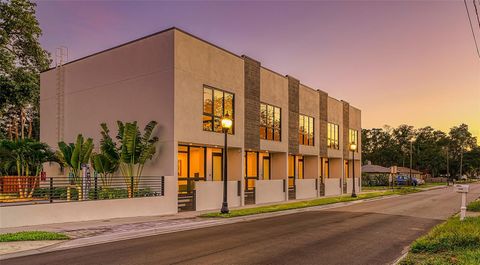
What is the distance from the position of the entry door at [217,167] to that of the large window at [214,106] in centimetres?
265

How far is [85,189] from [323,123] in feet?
81.3

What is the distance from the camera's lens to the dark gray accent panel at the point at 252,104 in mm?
25953

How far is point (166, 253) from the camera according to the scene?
9781mm

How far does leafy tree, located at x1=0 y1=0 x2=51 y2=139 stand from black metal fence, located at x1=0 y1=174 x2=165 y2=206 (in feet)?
45.7

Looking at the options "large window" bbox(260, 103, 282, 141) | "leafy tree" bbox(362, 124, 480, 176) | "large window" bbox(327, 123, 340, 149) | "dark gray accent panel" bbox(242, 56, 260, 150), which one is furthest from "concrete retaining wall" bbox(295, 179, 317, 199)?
"leafy tree" bbox(362, 124, 480, 176)

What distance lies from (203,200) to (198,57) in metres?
7.93

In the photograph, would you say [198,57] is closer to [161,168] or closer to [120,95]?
[120,95]

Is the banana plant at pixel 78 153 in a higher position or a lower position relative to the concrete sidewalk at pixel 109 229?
higher

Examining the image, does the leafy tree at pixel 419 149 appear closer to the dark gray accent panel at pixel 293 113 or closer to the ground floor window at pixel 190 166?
the dark gray accent panel at pixel 293 113

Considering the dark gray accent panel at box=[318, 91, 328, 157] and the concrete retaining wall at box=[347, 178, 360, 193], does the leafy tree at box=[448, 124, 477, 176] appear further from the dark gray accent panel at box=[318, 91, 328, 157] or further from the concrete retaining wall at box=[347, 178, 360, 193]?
the dark gray accent panel at box=[318, 91, 328, 157]

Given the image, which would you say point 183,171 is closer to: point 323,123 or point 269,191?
point 269,191

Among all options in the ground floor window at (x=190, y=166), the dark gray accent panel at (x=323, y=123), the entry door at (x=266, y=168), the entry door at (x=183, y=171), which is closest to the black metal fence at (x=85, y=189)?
the entry door at (x=183, y=171)

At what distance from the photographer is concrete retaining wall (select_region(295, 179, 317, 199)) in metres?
31.3

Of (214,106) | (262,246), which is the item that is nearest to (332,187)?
(214,106)
